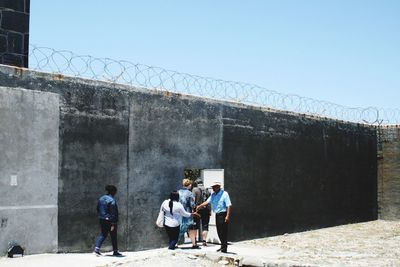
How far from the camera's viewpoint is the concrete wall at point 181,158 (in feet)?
34.0

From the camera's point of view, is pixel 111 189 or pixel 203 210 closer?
pixel 111 189

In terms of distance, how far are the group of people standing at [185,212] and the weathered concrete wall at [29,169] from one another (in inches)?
34.7

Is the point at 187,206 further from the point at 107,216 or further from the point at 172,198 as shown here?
the point at 107,216

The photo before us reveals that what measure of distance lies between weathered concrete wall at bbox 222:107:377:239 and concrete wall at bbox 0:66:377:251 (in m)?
0.03

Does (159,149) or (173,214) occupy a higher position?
(159,149)

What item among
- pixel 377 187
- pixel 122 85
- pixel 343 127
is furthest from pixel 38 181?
pixel 377 187

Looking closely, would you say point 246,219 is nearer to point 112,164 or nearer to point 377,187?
point 112,164

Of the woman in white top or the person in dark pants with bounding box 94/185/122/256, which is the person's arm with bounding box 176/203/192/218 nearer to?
the woman in white top

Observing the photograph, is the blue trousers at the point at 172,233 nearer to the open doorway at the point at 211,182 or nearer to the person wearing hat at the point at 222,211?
the person wearing hat at the point at 222,211

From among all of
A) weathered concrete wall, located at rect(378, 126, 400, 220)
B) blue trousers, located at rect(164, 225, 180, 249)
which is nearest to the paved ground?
blue trousers, located at rect(164, 225, 180, 249)

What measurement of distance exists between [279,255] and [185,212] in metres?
2.00

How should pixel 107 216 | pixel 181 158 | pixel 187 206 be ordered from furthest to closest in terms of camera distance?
pixel 181 158
pixel 187 206
pixel 107 216

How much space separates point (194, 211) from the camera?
11.8m

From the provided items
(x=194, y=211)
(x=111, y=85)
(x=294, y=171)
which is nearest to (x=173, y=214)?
(x=194, y=211)
